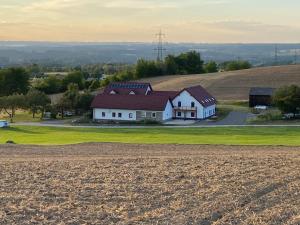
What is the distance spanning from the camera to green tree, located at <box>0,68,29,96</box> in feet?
365

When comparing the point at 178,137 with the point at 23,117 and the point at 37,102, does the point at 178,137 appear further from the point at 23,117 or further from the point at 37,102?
the point at 23,117

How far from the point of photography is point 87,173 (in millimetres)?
18516

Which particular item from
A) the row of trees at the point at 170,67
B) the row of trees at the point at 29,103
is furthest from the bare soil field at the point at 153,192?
the row of trees at the point at 170,67

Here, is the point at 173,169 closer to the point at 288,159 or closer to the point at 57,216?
the point at 288,159

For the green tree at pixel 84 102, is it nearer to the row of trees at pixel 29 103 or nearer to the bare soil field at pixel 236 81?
the row of trees at pixel 29 103

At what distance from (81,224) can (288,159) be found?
11.9m

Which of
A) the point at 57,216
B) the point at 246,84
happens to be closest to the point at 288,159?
the point at 57,216

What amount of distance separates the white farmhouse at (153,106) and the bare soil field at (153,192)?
48.5 metres

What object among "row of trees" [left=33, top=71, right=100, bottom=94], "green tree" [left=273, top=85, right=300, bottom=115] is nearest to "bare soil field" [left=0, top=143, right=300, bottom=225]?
"green tree" [left=273, top=85, right=300, bottom=115]

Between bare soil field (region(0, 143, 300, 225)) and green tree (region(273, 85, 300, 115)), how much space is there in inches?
1770

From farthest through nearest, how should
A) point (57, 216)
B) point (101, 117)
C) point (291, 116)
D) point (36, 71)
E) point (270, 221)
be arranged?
point (36, 71)
point (101, 117)
point (291, 116)
point (57, 216)
point (270, 221)

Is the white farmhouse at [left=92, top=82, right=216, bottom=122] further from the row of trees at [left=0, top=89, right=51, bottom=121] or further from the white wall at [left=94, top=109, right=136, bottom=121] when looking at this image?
the row of trees at [left=0, top=89, right=51, bottom=121]

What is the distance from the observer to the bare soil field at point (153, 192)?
39.7ft

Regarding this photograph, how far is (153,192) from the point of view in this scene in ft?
48.8
